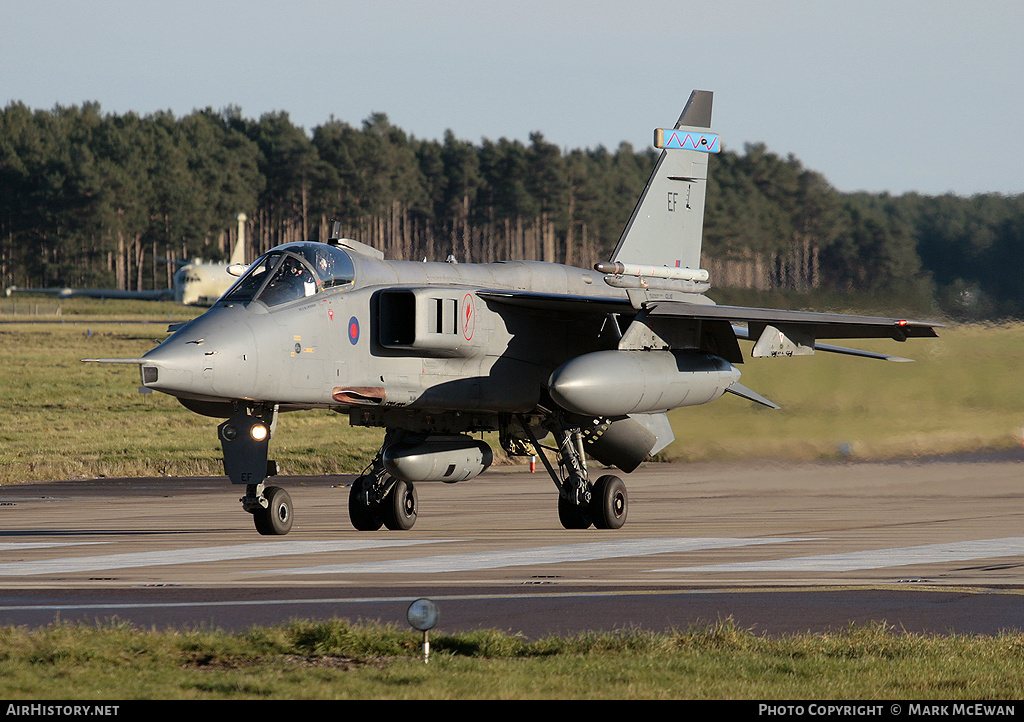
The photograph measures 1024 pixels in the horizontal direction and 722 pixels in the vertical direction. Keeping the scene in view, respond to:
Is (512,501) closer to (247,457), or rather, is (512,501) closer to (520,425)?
(520,425)

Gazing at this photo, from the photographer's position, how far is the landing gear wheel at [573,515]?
17.7 meters

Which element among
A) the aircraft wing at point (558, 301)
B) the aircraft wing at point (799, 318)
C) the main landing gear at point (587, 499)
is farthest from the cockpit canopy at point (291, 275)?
the aircraft wing at point (799, 318)

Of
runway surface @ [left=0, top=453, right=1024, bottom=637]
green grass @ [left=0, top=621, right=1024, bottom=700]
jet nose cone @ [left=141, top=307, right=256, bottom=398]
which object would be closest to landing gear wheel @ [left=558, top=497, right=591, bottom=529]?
runway surface @ [left=0, top=453, right=1024, bottom=637]

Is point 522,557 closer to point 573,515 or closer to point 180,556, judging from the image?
point 180,556

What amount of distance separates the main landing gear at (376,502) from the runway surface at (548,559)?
16.1 inches

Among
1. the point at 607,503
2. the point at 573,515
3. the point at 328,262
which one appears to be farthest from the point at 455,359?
the point at 607,503

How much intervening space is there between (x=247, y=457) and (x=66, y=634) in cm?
676

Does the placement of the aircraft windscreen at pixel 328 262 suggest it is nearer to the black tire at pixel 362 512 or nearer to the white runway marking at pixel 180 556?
the black tire at pixel 362 512

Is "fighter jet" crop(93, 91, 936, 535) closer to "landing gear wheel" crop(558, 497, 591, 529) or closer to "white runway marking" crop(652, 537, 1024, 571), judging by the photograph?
"landing gear wheel" crop(558, 497, 591, 529)

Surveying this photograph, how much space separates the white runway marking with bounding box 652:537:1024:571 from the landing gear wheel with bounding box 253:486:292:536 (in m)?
5.24

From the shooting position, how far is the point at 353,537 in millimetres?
16578

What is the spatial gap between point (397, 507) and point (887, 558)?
6.71 metres

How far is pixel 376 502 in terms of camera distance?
1766cm

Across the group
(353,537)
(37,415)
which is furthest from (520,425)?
(37,415)
